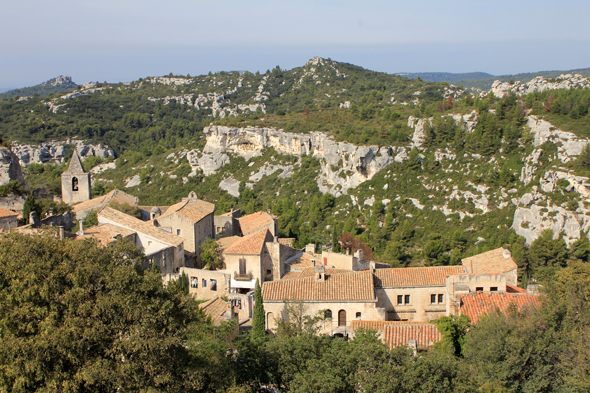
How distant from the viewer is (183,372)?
14.8m

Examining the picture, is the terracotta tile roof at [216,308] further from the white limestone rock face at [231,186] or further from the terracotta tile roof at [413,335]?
the white limestone rock face at [231,186]

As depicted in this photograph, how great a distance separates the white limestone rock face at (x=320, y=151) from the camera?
250 feet

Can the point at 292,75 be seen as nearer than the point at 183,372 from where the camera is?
No

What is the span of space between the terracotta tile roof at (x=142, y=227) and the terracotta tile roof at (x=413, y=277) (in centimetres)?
1429

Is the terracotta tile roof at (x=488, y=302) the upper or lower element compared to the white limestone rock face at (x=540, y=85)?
lower

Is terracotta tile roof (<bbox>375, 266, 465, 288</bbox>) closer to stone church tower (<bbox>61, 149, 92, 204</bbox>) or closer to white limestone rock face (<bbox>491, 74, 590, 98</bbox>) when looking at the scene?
stone church tower (<bbox>61, 149, 92, 204</bbox>)

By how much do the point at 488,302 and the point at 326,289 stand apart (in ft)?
27.2

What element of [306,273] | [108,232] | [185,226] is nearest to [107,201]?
[185,226]

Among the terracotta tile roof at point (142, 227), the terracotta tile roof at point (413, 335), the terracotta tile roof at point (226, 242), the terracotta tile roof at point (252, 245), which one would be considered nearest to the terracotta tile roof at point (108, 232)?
the terracotta tile roof at point (142, 227)

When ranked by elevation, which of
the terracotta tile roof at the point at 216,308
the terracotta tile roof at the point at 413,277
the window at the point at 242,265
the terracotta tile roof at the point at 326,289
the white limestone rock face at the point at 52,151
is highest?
the terracotta tile roof at the point at 326,289

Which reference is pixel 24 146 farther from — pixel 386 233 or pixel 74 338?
pixel 74 338

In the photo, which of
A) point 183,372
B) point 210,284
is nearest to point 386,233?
A: point 210,284

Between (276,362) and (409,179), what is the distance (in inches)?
2249

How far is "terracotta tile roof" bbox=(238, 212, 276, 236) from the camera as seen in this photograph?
46.3m
